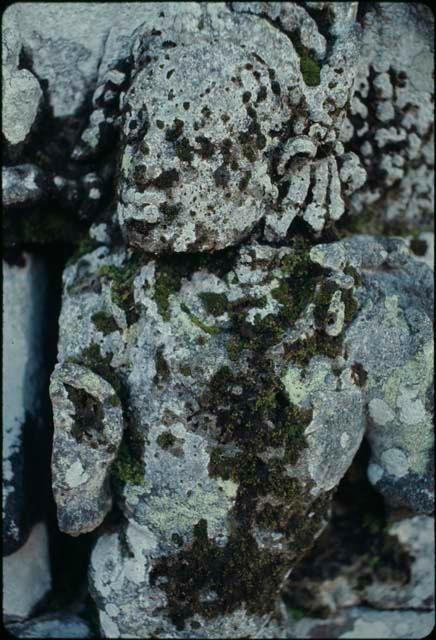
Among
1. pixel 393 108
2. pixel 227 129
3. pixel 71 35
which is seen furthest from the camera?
pixel 393 108

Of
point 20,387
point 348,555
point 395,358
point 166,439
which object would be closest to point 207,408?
point 166,439

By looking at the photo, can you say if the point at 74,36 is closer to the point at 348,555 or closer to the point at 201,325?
the point at 201,325

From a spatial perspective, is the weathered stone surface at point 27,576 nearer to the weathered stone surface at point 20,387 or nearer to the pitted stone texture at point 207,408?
the weathered stone surface at point 20,387

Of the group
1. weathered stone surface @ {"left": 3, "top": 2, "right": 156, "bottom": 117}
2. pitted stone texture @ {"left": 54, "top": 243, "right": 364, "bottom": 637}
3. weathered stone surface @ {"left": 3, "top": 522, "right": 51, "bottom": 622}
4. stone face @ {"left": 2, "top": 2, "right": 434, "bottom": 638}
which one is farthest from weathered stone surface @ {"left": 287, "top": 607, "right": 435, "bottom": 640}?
weathered stone surface @ {"left": 3, "top": 2, "right": 156, "bottom": 117}

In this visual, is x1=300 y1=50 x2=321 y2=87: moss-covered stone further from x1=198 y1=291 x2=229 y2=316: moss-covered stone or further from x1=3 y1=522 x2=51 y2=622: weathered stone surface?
x1=3 y1=522 x2=51 y2=622: weathered stone surface

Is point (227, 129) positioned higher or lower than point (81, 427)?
higher

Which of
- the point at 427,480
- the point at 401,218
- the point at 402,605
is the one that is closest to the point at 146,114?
the point at 401,218

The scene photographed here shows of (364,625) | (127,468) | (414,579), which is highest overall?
(127,468)
